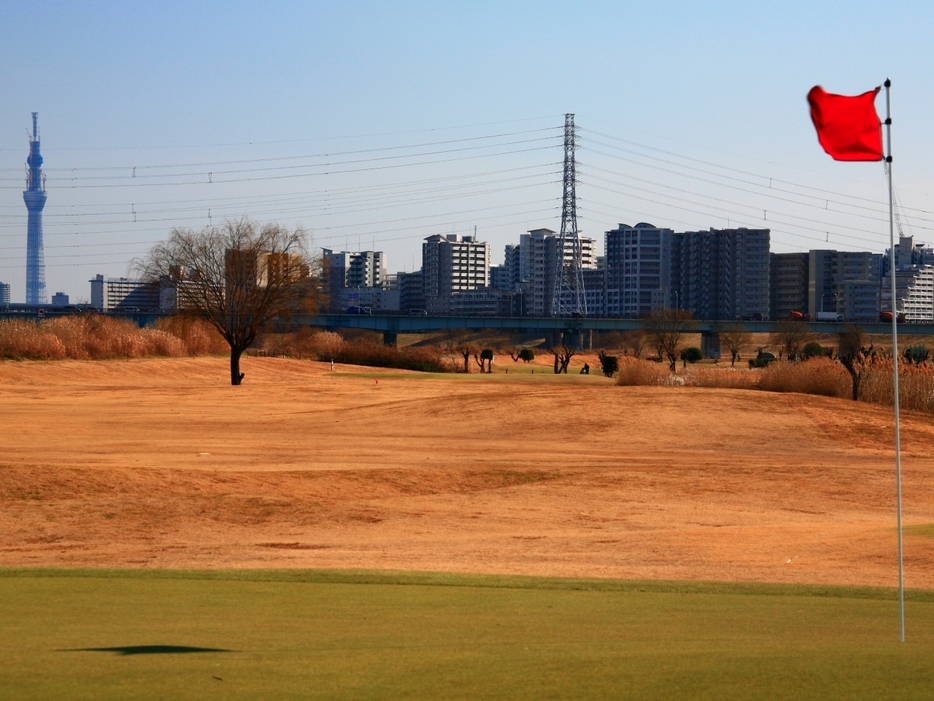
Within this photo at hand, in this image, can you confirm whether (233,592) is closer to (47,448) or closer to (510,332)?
(47,448)

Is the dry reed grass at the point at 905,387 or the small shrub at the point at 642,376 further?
the small shrub at the point at 642,376

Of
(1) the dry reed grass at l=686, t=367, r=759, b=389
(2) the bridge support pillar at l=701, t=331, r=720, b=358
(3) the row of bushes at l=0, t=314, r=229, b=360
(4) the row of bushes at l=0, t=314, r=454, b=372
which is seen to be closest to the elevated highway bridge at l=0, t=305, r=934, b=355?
(2) the bridge support pillar at l=701, t=331, r=720, b=358

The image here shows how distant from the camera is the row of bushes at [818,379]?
4109cm

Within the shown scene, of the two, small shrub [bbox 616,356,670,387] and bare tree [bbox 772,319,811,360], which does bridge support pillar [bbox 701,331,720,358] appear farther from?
small shrub [bbox 616,356,670,387]

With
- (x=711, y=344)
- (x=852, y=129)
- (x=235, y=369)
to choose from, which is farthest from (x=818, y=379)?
(x=711, y=344)

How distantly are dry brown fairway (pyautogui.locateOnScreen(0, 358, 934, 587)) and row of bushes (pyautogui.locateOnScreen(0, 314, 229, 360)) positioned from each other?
17.9 metres

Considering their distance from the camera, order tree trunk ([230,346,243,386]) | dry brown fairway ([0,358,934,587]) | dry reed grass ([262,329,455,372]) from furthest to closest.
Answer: dry reed grass ([262,329,455,372]), tree trunk ([230,346,243,386]), dry brown fairway ([0,358,934,587])

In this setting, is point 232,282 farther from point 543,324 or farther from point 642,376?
point 543,324

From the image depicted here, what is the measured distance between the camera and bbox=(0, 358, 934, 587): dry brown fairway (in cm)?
1703

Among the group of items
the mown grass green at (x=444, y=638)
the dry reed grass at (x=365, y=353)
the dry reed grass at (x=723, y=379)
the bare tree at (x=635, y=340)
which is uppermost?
the bare tree at (x=635, y=340)

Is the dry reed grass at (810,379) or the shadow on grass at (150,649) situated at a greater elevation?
the dry reed grass at (810,379)

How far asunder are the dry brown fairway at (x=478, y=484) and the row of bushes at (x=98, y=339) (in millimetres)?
17949

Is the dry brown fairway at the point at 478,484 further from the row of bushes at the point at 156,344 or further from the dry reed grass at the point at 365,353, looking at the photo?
the dry reed grass at the point at 365,353

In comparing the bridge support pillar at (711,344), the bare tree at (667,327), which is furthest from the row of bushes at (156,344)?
the bridge support pillar at (711,344)
